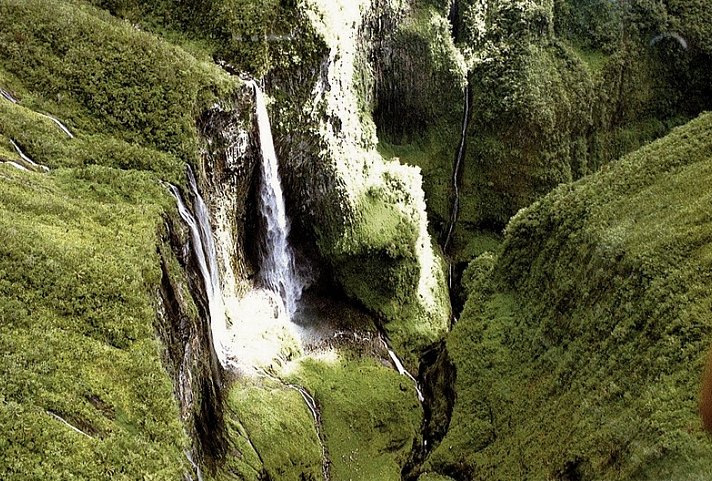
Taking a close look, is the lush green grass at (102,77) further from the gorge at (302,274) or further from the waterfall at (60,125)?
the waterfall at (60,125)

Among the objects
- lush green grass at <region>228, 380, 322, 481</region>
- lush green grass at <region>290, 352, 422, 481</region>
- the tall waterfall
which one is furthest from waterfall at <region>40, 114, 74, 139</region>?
lush green grass at <region>290, 352, 422, 481</region>

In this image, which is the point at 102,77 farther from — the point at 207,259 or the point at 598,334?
the point at 598,334

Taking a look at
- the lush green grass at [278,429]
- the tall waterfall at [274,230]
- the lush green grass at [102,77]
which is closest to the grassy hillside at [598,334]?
the lush green grass at [278,429]

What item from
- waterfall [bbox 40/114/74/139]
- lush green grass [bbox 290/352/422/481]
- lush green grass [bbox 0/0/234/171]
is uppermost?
lush green grass [bbox 0/0/234/171]

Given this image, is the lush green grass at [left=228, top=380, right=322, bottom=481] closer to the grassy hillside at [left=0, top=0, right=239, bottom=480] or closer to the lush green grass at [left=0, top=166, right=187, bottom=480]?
the grassy hillside at [left=0, top=0, right=239, bottom=480]

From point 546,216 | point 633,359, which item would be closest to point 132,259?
point 633,359

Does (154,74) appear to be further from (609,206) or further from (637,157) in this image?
(637,157)
